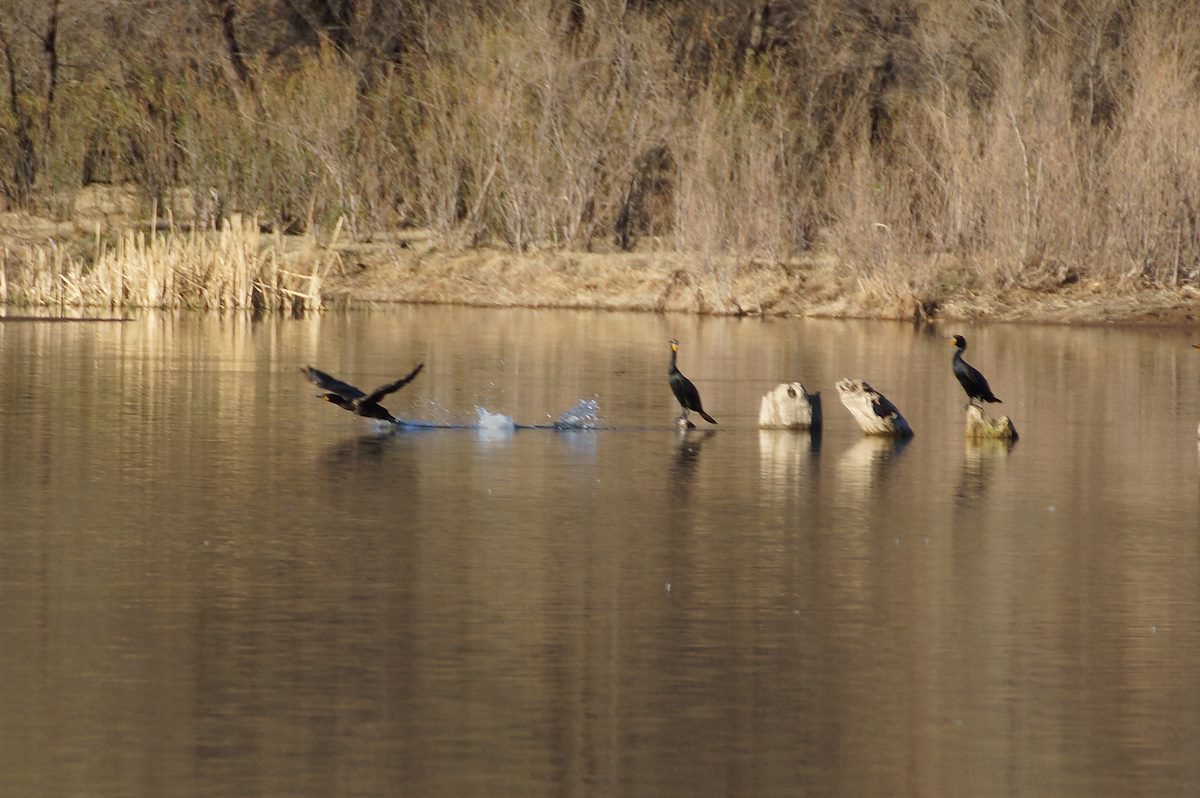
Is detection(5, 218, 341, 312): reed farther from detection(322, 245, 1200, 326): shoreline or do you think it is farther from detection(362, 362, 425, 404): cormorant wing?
detection(362, 362, 425, 404): cormorant wing

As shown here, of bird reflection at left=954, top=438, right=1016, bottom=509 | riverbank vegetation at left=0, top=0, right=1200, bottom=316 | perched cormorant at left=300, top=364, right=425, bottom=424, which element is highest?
riverbank vegetation at left=0, top=0, right=1200, bottom=316

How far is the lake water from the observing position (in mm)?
6480

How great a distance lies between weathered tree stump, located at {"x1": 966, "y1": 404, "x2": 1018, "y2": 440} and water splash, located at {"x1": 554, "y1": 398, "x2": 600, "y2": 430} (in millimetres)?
2871

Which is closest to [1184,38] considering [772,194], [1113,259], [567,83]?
[1113,259]

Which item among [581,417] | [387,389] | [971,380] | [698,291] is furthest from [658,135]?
[387,389]

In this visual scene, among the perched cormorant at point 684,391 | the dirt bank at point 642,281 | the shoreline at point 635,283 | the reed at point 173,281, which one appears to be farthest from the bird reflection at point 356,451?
the dirt bank at point 642,281

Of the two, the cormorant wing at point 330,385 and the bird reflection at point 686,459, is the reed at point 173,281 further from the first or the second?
the bird reflection at point 686,459

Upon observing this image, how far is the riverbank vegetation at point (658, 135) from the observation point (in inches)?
1240

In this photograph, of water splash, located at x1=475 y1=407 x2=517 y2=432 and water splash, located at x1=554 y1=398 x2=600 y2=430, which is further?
water splash, located at x1=554 y1=398 x2=600 y2=430

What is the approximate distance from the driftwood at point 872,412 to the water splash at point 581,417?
198 centimetres

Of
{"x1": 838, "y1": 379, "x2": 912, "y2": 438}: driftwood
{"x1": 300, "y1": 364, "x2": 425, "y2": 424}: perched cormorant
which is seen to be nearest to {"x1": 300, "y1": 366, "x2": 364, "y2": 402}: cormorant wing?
{"x1": 300, "y1": 364, "x2": 425, "y2": 424}: perched cormorant

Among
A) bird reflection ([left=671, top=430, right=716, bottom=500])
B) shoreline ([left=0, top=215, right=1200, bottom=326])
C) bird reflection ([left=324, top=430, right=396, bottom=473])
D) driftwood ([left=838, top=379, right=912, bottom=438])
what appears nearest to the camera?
bird reflection ([left=671, top=430, right=716, bottom=500])

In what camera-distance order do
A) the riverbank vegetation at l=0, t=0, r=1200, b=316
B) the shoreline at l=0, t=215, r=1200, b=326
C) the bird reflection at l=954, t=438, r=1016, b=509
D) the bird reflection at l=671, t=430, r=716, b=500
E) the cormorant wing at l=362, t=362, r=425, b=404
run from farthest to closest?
the riverbank vegetation at l=0, t=0, r=1200, b=316 → the shoreline at l=0, t=215, r=1200, b=326 → the cormorant wing at l=362, t=362, r=425, b=404 → the bird reflection at l=671, t=430, r=716, b=500 → the bird reflection at l=954, t=438, r=1016, b=509

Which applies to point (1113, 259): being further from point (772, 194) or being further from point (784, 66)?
point (784, 66)
